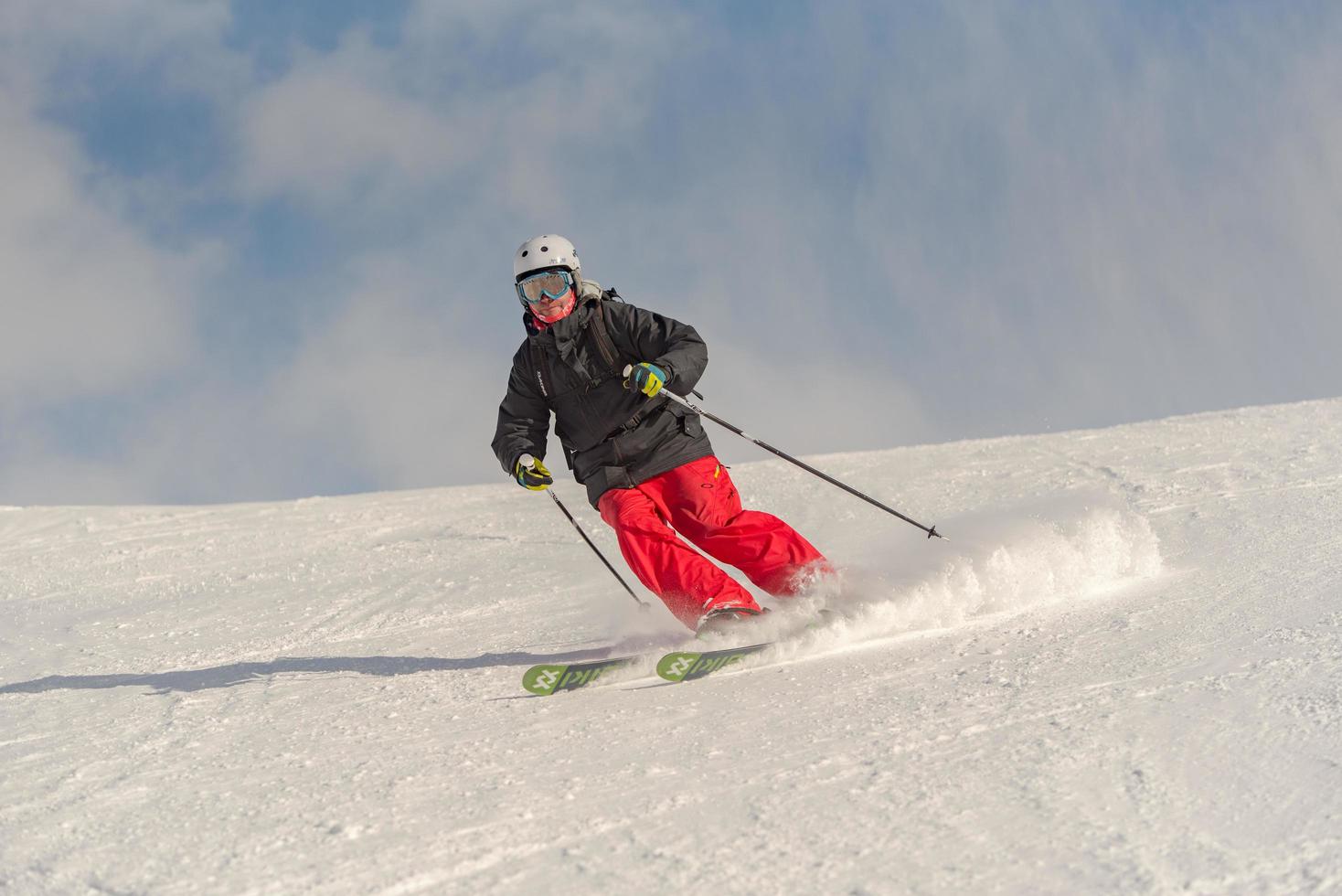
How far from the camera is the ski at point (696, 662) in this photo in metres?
4.44

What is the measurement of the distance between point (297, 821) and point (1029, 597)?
3.75 metres

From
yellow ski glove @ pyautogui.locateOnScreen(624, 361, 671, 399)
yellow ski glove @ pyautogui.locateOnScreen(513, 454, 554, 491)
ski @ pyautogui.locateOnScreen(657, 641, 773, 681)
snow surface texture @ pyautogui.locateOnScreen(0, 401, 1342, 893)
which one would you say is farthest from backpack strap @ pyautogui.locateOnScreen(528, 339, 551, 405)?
ski @ pyautogui.locateOnScreen(657, 641, 773, 681)

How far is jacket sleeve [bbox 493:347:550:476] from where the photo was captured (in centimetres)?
550

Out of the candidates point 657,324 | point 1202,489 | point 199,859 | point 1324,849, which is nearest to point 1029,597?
point 657,324

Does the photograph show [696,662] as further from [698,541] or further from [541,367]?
[541,367]

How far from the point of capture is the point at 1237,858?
2275mm

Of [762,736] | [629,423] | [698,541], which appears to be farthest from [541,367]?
[762,736]

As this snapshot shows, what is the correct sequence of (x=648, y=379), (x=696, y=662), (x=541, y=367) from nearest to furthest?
(x=696, y=662)
(x=648, y=379)
(x=541, y=367)

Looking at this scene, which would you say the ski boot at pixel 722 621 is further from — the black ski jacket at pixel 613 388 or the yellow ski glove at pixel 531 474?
the yellow ski glove at pixel 531 474

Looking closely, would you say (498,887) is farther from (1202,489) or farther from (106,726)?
(1202,489)

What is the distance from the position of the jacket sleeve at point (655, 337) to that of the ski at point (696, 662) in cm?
132

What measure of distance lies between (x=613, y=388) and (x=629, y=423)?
191mm

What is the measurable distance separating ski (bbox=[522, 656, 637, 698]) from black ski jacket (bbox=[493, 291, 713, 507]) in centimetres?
101

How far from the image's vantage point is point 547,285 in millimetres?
5203
